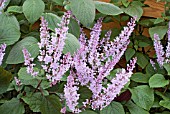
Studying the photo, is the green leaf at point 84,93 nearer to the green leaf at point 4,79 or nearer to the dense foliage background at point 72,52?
the dense foliage background at point 72,52

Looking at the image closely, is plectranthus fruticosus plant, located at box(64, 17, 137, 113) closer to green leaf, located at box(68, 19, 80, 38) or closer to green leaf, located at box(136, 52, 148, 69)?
green leaf, located at box(68, 19, 80, 38)

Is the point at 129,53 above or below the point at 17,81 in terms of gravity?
below

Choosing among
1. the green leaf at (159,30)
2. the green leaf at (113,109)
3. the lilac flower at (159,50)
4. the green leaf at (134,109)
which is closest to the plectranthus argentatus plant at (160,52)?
the lilac flower at (159,50)

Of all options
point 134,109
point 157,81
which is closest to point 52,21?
point 134,109

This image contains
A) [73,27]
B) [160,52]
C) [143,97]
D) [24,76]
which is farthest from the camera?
[160,52]

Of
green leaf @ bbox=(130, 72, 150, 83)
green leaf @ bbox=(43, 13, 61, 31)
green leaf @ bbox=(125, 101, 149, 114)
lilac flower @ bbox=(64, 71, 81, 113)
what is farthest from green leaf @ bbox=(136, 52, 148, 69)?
lilac flower @ bbox=(64, 71, 81, 113)

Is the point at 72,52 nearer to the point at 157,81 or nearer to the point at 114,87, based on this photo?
the point at 114,87
